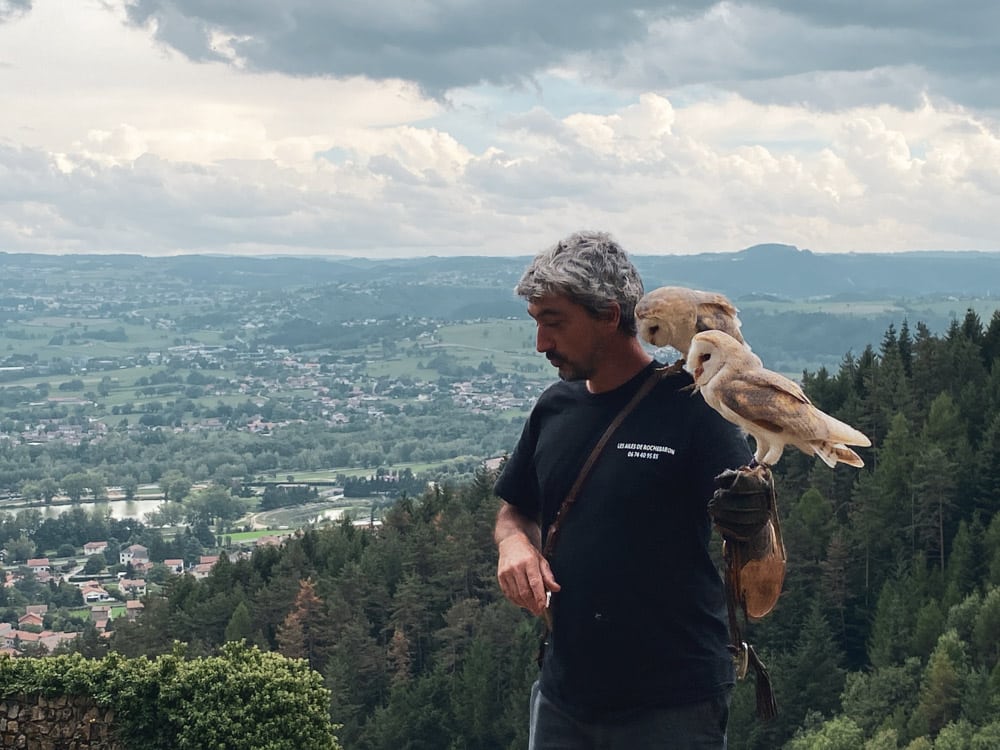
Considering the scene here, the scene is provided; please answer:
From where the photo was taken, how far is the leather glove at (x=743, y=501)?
12.9ft

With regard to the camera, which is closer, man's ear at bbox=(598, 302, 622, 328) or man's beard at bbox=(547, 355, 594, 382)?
man's ear at bbox=(598, 302, 622, 328)

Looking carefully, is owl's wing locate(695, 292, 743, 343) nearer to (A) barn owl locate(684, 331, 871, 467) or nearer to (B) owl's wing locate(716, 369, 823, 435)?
(A) barn owl locate(684, 331, 871, 467)

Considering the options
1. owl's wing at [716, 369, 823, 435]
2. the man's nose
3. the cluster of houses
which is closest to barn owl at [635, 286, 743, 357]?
owl's wing at [716, 369, 823, 435]

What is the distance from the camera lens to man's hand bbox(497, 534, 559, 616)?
4484 millimetres

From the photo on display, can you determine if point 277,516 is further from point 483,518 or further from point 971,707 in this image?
point 971,707

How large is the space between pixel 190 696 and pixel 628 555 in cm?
1316

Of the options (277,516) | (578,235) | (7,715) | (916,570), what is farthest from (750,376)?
(277,516)

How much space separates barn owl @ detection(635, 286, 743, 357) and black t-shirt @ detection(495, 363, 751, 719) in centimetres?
37

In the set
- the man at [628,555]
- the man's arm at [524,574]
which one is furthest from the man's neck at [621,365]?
the man's arm at [524,574]

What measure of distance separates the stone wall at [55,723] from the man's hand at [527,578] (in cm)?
1275

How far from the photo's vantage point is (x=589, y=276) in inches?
175

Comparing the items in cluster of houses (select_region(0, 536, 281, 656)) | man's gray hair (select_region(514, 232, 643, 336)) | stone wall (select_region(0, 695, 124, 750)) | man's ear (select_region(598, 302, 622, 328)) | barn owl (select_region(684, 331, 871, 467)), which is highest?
man's gray hair (select_region(514, 232, 643, 336))

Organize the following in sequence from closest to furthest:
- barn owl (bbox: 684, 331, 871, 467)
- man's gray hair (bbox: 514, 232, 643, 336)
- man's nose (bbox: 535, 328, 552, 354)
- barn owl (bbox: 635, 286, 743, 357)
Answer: barn owl (bbox: 684, 331, 871, 467), barn owl (bbox: 635, 286, 743, 357), man's gray hair (bbox: 514, 232, 643, 336), man's nose (bbox: 535, 328, 552, 354)

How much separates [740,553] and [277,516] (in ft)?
464
